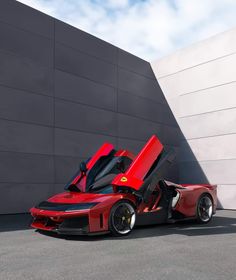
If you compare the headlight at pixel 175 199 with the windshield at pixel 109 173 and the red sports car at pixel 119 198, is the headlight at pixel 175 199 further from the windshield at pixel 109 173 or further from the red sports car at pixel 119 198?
the windshield at pixel 109 173

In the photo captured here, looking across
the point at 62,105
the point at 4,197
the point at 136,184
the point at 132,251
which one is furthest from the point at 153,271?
the point at 62,105

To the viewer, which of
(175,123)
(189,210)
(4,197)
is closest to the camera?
(189,210)

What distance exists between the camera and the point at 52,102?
11875mm

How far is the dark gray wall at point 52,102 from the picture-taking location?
1079 centimetres

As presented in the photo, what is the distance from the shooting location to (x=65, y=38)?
41.2ft

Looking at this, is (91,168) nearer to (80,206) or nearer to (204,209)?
(80,206)

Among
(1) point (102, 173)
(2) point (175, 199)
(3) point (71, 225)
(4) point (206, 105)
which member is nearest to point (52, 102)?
(1) point (102, 173)

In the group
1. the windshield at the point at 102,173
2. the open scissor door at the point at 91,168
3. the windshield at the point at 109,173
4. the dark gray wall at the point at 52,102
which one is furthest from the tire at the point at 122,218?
the dark gray wall at the point at 52,102

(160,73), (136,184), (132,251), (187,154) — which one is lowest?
(132,251)

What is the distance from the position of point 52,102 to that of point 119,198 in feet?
20.3

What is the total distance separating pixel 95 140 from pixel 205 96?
184 inches

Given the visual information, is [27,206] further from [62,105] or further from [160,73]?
[160,73]

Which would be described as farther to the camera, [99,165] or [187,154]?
[187,154]

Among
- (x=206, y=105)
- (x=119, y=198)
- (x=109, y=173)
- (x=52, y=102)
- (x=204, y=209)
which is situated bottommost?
(x=204, y=209)
